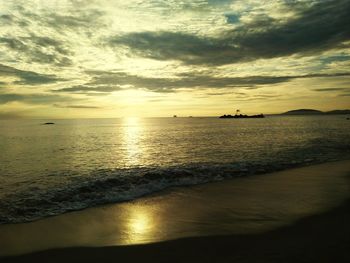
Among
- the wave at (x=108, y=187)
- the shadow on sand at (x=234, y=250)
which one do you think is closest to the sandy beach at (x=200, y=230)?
the shadow on sand at (x=234, y=250)

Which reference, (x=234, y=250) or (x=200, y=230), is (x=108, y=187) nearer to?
(x=200, y=230)

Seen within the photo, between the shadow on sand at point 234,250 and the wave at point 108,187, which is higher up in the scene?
the shadow on sand at point 234,250

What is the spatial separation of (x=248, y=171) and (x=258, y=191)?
6449 mm

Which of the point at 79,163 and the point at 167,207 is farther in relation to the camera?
the point at 79,163

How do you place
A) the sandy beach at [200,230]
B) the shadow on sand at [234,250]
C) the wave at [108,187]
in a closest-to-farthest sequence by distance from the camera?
the shadow on sand at [234,250] → the sandy beach at [200,230] → the wave at [108,187]

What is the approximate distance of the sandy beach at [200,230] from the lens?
753 centimetres

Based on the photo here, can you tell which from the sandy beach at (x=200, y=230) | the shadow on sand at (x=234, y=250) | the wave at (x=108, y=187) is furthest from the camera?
the wave at (x=108, y=187)

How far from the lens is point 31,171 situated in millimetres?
21953

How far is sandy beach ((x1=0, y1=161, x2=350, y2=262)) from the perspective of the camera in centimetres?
753

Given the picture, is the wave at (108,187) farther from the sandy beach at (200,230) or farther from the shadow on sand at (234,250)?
the shadow on sand at (234,250)

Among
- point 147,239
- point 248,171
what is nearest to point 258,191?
point 248,171

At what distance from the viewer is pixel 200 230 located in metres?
9.34

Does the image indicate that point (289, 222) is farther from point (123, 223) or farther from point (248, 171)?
point (248, 171)

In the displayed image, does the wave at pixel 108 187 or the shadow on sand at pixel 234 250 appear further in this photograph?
the wave at pixel 108 187
